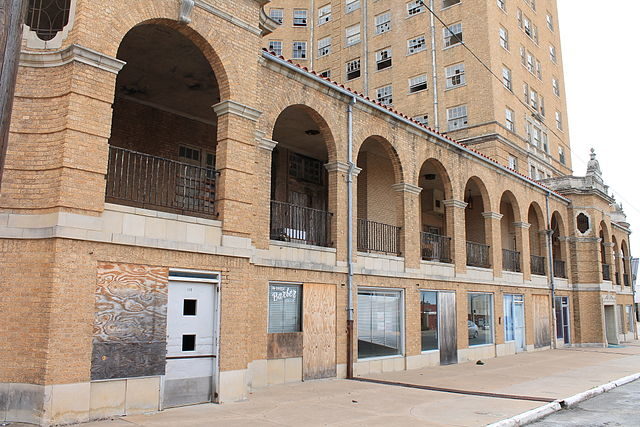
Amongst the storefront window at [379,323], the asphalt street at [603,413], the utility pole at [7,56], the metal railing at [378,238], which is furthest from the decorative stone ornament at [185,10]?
the asphalt street at [603,413]

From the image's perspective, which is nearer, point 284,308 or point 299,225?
point 284,308

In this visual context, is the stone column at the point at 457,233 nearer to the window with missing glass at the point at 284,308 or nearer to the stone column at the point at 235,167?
the window with missing glass at the point at 284,308

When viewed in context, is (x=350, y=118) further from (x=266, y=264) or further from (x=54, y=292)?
(x=54, y=292)

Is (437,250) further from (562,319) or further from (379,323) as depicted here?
(562,319)

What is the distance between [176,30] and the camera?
10.6m

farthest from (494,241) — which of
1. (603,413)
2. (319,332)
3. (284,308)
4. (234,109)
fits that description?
(234,109)

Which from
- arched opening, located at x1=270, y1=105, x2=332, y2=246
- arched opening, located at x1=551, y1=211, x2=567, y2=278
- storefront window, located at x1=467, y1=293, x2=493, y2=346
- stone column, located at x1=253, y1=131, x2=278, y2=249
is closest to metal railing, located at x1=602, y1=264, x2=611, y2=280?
arched opening, located at x1=551, y1=211, x2=567, y2=278

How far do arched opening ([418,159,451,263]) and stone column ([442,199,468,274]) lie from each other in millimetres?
261

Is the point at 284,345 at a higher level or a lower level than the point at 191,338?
lower

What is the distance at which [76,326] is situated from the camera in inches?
327

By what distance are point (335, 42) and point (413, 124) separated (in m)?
26.5

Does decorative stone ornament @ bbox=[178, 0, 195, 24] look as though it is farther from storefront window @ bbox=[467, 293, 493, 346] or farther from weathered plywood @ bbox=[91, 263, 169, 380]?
storefront window @ bbox=[467, 293, 493, 346]

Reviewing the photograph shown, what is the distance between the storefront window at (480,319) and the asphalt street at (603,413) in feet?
23.5

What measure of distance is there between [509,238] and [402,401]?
745 inches
